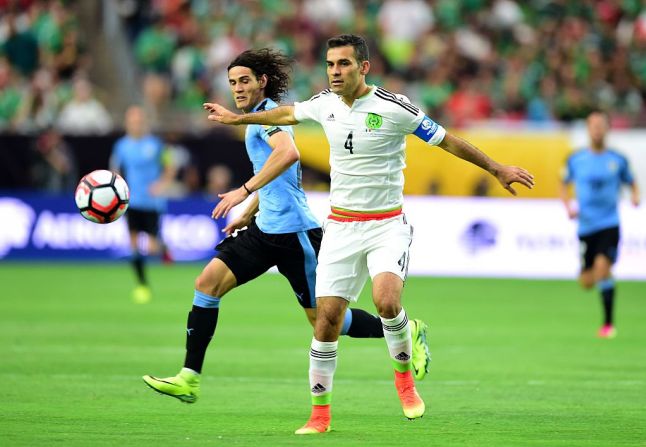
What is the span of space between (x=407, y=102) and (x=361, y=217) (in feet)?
2.69

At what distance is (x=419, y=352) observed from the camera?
9.20 m

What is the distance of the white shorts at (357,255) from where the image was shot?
8.58 meters

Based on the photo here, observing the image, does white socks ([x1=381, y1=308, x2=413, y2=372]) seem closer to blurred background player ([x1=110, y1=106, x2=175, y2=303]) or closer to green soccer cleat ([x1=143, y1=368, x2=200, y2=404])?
green soccer cleat ([x1=143, y1=368, x2=200, y2=404])

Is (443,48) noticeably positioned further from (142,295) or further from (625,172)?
(625,172)

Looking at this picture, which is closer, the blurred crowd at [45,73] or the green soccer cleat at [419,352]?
the green soccer cleat at [419,352]

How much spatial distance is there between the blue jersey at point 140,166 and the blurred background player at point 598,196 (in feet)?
22.2

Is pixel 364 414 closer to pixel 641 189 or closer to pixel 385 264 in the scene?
pixel 385 264

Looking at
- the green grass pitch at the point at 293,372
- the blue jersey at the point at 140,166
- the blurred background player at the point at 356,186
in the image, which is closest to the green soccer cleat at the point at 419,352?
the green grass pitch at the point at 293,372

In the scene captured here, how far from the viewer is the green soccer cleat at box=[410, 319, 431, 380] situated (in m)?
9.15

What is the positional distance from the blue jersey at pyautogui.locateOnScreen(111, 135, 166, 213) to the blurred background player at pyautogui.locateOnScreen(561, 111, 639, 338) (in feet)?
Answer: 22.2

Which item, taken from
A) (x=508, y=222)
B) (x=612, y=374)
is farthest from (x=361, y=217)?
(x=508, y=222)

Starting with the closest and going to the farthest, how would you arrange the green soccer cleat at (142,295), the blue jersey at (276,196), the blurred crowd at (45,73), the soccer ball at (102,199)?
1. the blue jersey at (276,196)
2. the soccer ball at (102,199)
3. the green soccer cleat at (142,295)
4. the blurred crowd at (45,73)

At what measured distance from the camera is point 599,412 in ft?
31.2

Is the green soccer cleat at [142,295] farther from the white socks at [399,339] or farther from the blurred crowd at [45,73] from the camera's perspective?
the white socks at [399,339]
